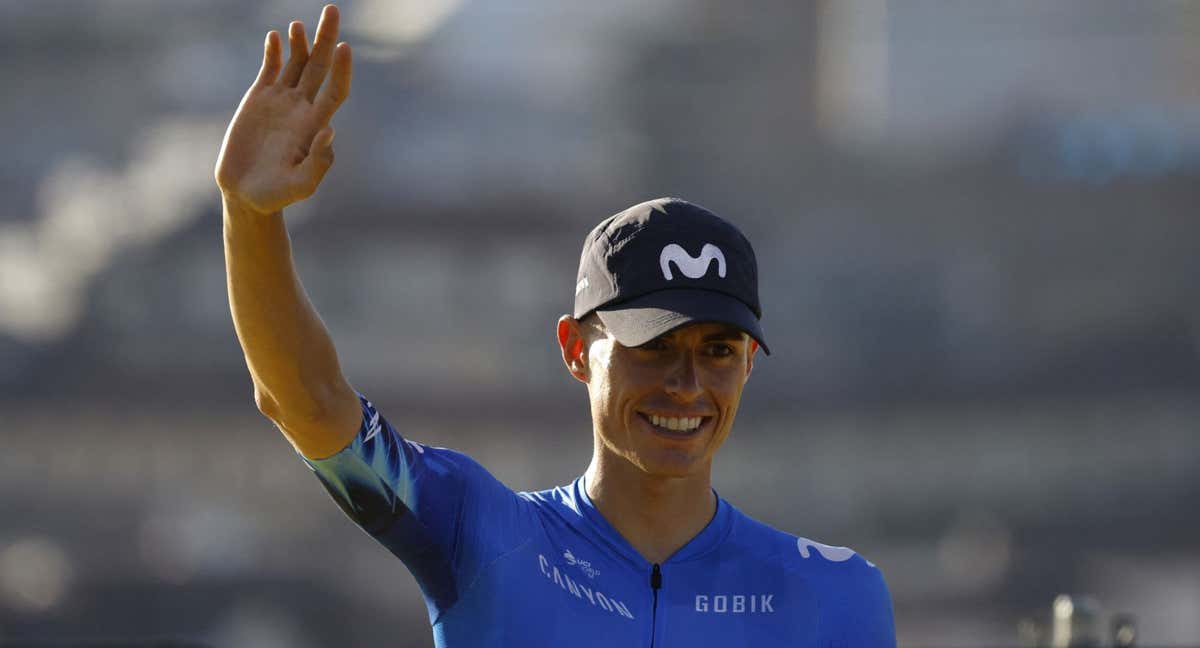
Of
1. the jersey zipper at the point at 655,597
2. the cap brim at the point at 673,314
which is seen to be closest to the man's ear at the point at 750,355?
the cap brim at the point at 673,314

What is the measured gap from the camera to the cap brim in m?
3.56

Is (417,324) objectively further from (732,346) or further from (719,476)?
(732,346)

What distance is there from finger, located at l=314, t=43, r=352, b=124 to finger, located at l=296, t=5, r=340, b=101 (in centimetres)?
2

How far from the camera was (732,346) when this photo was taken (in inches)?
146

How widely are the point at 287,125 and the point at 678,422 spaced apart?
1011 mm

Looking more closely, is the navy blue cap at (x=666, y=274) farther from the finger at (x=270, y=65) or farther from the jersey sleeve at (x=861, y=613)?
the finger at (x=270, y=65)

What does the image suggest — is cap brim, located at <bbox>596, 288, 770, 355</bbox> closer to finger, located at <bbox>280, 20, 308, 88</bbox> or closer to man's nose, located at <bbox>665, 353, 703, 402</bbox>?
man's nose, located at <bbox>665, 353, 703, 402</bbox>

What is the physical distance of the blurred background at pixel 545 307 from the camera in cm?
6231

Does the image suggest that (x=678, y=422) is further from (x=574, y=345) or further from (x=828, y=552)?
(x=828, y=552)

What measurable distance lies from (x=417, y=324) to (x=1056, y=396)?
26.1 metres

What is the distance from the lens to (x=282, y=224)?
3.37 meters

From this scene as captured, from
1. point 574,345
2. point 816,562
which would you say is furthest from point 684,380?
point 816,562

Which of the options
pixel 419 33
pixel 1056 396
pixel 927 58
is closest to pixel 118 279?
pixel 419 33

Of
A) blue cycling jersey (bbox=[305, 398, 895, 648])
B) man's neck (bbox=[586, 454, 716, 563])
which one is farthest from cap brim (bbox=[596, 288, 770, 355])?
blue cycling jersey (bbox=[305, 398, 895, 648])
